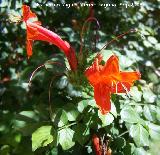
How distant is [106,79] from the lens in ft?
6.02

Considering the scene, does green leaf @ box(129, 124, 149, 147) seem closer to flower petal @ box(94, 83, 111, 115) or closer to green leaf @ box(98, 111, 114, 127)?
green leaf @ box(98, 111, 114, 127)

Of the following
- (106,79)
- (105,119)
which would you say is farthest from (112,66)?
(105,119)

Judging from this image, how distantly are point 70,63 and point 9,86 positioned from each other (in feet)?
4.69

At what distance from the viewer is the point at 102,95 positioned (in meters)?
1.85

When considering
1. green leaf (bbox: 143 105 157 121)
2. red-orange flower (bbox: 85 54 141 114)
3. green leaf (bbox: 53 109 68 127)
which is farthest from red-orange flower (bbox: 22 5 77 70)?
green leaf (bbox: 143 105 157 121)

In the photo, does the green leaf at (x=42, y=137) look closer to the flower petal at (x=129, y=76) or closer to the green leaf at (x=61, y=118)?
the green leaf at (x=61, y=118)

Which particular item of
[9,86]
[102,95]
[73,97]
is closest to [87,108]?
[73,97]

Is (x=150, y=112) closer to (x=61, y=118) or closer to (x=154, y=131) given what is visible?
(x=154, y=131)

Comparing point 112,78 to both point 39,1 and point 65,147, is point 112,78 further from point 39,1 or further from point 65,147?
point 39,1

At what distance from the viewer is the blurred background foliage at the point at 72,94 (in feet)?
7.06

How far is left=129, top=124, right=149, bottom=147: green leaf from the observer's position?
2.09m

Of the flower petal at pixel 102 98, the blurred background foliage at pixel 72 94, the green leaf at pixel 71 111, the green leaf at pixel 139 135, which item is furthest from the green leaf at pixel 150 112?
the flower petal at pixel 102 98

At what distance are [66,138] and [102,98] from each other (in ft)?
1.19

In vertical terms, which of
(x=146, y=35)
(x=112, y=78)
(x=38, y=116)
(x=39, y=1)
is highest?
(x=39, y=1)
